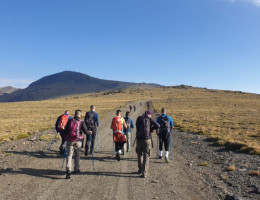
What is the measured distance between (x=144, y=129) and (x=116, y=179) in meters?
2.22

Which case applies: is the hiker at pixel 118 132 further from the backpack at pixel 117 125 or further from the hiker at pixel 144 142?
the hiker at pixel 144 142

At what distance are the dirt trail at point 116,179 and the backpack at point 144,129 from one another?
1.62m

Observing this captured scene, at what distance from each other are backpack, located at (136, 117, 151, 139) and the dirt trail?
63.9 inches

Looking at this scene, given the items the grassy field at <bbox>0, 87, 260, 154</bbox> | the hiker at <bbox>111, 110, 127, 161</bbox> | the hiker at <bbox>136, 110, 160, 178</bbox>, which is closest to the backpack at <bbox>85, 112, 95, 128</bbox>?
the hiker at <bbox>111, 110, 127, 161</bbox>

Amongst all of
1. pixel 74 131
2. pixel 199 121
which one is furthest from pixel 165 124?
pixel 199 121

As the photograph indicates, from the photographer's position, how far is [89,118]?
1149 cm

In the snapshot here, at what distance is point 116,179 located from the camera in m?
8.18

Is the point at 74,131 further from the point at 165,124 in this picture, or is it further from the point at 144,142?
the point at 165,124

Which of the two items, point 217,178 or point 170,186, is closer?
point 170,186

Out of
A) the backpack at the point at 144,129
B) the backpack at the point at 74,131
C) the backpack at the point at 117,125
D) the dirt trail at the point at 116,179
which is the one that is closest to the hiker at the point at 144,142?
the backpack at the point at 144,129

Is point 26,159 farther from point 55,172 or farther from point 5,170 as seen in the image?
point 55,172

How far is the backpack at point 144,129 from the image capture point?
8633 mm

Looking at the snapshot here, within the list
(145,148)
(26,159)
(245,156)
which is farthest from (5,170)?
(245,156)

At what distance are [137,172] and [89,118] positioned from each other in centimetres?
409
